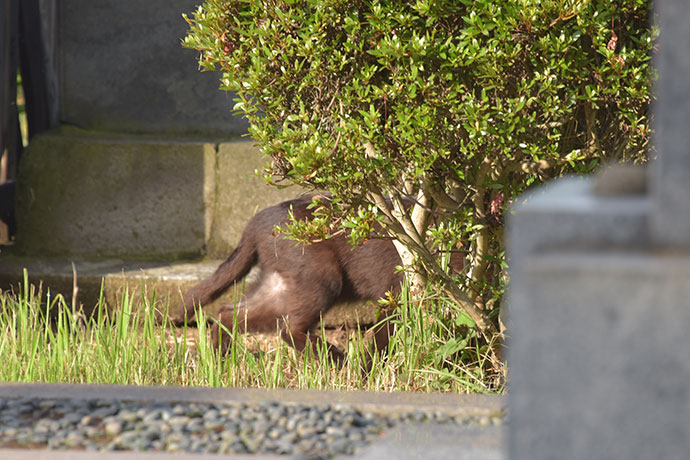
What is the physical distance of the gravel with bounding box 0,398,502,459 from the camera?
232cm

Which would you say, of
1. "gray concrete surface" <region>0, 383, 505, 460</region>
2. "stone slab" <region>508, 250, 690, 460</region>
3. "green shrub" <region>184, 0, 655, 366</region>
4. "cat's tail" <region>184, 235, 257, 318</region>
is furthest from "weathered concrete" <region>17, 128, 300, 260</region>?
"stone slab" <region>508, 250, 690, 460</region>

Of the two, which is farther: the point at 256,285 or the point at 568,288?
the point at 256,285

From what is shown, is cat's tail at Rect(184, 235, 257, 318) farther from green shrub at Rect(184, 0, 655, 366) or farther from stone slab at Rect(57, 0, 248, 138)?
stone slab at Rect(57, 0, 248, 138)

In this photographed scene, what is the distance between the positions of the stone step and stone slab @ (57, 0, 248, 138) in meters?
1.23

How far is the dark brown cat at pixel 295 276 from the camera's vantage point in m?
4.55

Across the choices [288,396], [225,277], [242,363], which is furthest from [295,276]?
[288,396]

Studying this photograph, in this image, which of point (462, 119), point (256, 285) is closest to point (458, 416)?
point (462, 119)

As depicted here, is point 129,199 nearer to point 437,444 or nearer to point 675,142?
point 437,444

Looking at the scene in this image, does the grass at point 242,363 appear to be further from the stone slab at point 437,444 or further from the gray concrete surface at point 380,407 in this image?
the stone slab at point 437,444

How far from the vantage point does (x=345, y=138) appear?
10.2 ft

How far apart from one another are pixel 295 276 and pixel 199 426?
6.92ft

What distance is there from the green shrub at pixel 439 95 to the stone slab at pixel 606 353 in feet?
5.29

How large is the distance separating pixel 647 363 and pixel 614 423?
4.2 inches

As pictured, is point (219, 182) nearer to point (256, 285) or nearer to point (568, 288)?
point (256, 285)
